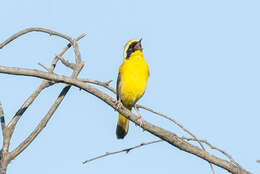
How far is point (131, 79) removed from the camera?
680 cm

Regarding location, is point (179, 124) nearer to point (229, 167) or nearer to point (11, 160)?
point (229, 167)

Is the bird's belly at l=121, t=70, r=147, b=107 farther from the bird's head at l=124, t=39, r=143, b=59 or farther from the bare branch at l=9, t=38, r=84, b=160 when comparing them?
the bare branch at l=9, t=38, r=84, b=160

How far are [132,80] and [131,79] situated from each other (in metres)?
0.02

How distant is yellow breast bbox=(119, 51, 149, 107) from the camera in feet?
22.2

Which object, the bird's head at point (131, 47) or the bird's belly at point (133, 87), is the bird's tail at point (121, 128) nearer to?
the bird's belly at point (133, 87)

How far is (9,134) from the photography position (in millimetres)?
4273

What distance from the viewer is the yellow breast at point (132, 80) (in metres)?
6.78

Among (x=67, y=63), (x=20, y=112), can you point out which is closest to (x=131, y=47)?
(x=67, y=63)

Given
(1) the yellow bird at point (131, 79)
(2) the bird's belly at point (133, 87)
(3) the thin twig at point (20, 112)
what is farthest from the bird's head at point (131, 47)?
(3) the thin twig at point (20, 112)

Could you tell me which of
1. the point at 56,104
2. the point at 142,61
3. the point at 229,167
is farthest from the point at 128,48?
the point at 229,167

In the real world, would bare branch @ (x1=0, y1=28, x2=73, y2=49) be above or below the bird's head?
below

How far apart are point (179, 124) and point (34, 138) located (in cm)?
136

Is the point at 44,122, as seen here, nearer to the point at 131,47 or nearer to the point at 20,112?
the point at 20,112

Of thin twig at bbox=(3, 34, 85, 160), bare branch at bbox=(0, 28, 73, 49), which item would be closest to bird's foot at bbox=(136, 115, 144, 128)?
thin twig at bbox=(3, 34, 85, 160)
